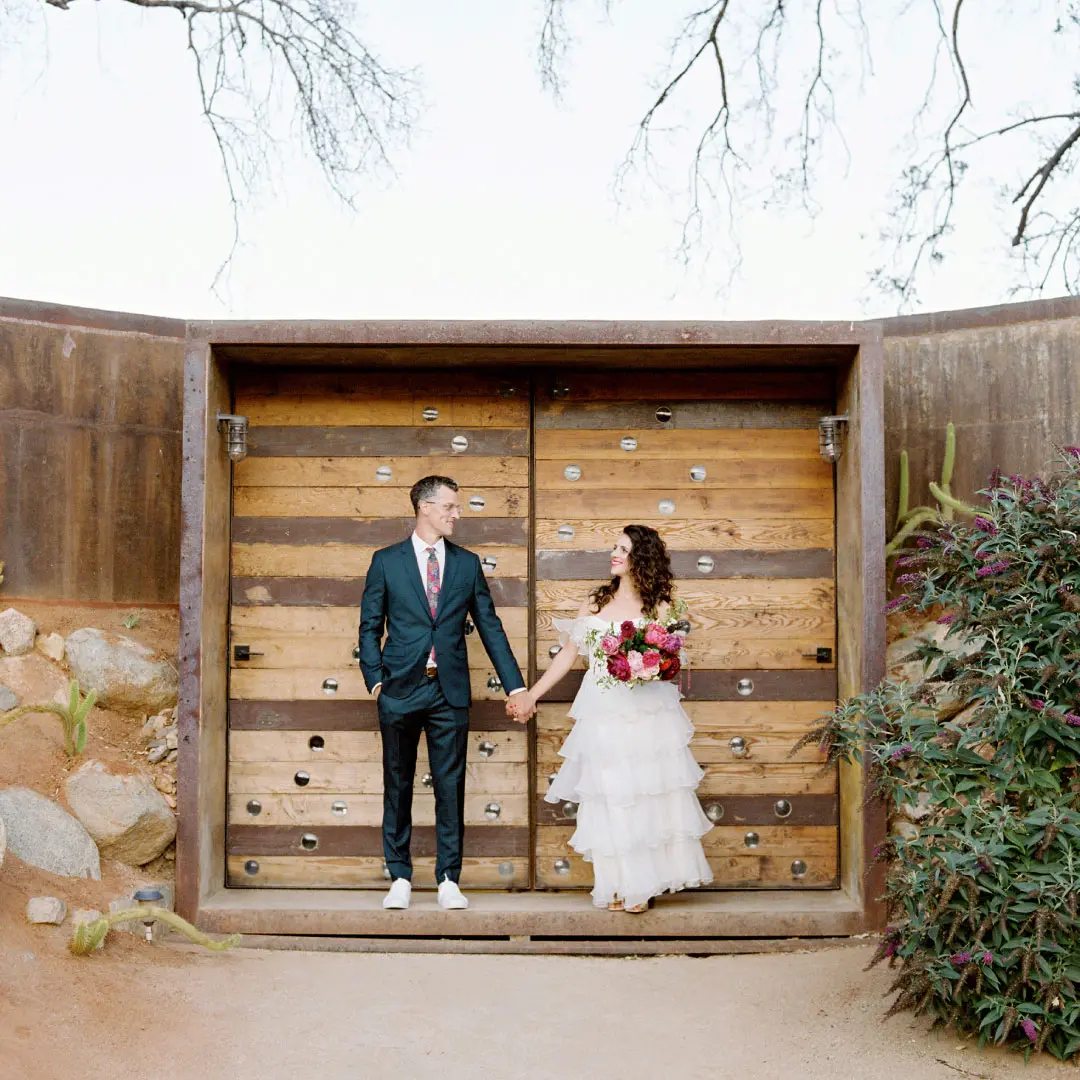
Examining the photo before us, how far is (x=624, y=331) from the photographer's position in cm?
556

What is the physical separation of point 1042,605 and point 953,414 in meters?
2.85

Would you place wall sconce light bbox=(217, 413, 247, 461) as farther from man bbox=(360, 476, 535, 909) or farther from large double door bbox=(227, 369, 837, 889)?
man bbox=(360, 476, 535, 909)

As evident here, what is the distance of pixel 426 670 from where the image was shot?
5559 mm

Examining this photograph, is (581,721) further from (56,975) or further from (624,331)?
(56,975)

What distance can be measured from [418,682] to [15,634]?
7.54ft

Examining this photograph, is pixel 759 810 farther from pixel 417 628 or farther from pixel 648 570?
pixel 417 628

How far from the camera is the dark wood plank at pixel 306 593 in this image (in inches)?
238

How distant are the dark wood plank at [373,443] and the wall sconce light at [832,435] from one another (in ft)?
4.67

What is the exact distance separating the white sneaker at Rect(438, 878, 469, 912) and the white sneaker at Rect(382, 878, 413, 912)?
0.09ft

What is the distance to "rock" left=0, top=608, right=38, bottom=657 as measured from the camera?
6.33 m

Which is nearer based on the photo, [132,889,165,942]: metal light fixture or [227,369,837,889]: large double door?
[132,889,165,942]: metal light fixture

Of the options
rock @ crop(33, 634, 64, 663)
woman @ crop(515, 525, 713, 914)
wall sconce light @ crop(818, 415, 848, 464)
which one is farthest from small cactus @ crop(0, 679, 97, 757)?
wall sconce light @ crop(818, 415, 848, 464)

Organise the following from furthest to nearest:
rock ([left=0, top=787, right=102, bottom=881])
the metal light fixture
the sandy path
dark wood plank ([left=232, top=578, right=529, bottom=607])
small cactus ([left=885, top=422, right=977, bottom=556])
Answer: small cactus ([left=885, top=422, right=977, bottom=556]) < dark wood plank ([left=232, top=578, right=529, bottom=607]) < rock ([left=0, top=787, right=102, bottom=881]) < the metal light fixture < the sandy path

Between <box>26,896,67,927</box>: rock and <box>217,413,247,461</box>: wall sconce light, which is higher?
<box>217,413,247,461</box>: wall sconce light
